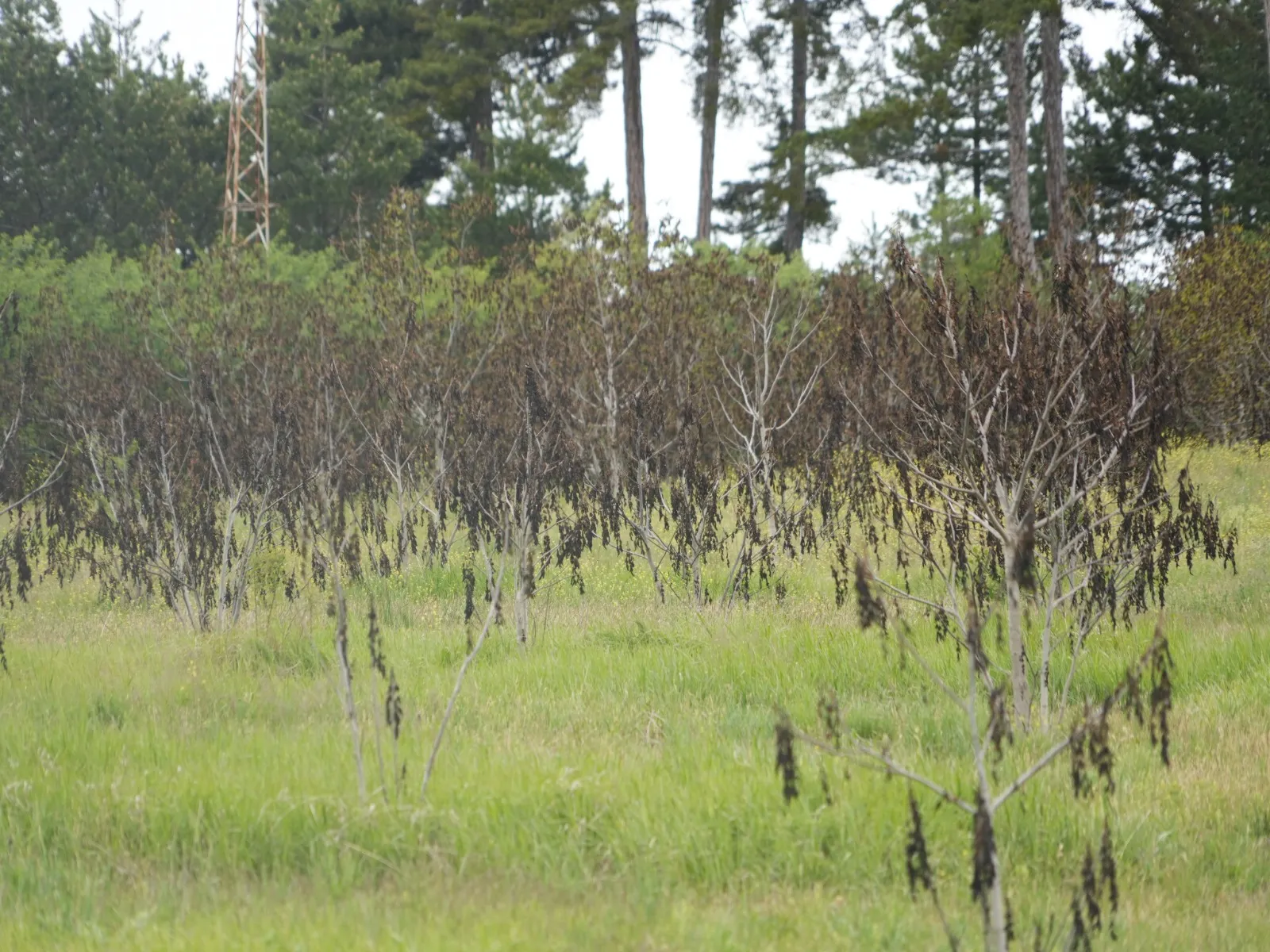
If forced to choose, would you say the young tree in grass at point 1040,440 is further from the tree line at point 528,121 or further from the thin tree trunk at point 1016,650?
the tree line at point 528,121

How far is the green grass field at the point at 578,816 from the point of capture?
151 inches

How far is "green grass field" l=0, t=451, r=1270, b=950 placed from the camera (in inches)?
151

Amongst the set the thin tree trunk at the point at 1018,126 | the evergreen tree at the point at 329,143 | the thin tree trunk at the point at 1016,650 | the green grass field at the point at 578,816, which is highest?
the evergreen tree at the point at 329,143

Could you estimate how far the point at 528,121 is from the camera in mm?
27297

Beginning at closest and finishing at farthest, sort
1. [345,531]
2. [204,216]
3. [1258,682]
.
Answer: [1258,682]
[345,531]
[204,216]

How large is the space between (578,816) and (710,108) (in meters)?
21.5

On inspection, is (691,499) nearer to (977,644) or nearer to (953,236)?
(977,644)

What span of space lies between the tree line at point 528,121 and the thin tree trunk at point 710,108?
4 centimetres

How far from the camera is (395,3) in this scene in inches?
1208

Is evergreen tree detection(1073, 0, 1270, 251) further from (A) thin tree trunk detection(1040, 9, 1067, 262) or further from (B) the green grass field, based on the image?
(B) the green grass field

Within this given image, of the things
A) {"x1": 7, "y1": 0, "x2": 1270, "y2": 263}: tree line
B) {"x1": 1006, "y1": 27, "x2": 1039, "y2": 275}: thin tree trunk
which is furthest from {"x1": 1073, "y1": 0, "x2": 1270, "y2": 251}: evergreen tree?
{"x1": 1006, "y1": 27, "x2": 1039, "y2": 275}: thin tree trunk

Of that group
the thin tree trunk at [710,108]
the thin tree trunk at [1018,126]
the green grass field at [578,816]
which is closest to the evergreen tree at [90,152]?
the thin tree trunk at [710,108]

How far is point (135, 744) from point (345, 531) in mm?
4358

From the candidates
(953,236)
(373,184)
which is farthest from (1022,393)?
(373,184)
